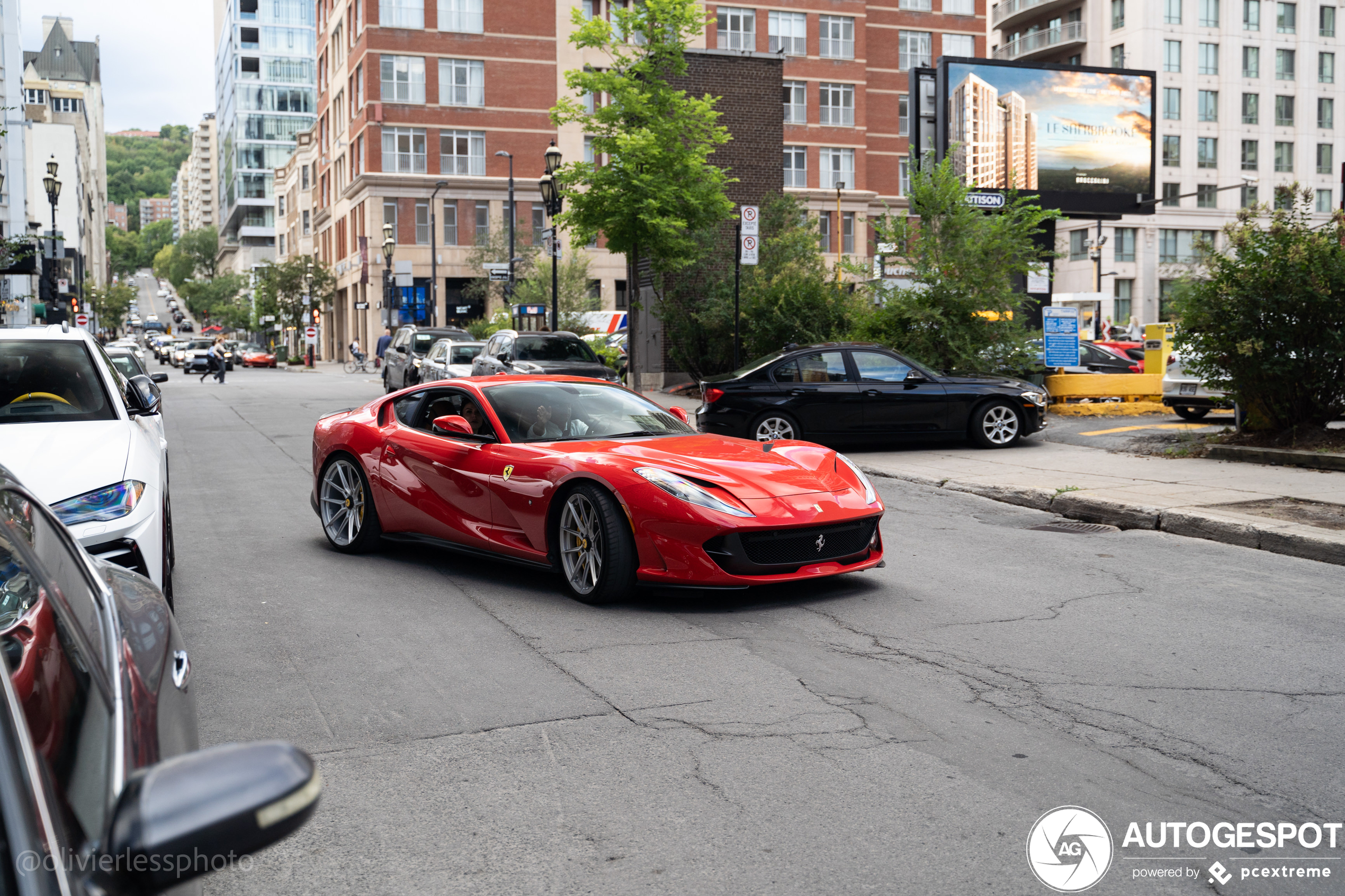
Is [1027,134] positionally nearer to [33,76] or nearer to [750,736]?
[750,736]

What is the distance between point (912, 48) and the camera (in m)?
72.1

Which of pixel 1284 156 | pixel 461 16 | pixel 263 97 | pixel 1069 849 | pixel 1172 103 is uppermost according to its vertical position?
pixel 263 97

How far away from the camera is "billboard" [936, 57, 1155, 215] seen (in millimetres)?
33844

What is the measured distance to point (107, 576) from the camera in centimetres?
311

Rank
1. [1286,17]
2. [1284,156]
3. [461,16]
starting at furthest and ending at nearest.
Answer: [1284,156] → [1286,17] → [461,16]

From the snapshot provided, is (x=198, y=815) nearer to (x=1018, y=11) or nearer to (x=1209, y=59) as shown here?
(x=1209, y=59)

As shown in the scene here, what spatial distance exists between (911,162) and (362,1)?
4895 cm

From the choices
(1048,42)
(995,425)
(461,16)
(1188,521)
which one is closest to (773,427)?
(995,425)

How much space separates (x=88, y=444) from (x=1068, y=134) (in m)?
34.1

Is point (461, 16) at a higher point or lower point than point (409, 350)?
higher

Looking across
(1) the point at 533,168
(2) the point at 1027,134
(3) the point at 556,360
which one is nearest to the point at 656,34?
(3) the point at 556,360

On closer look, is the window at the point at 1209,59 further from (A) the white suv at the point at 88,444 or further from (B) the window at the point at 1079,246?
(A) the white suv at the point at 88,444

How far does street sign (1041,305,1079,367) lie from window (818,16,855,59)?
50264 mm

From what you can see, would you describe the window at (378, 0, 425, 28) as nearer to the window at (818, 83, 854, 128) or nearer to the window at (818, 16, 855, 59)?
the window at (818, 16, 855, 59)
